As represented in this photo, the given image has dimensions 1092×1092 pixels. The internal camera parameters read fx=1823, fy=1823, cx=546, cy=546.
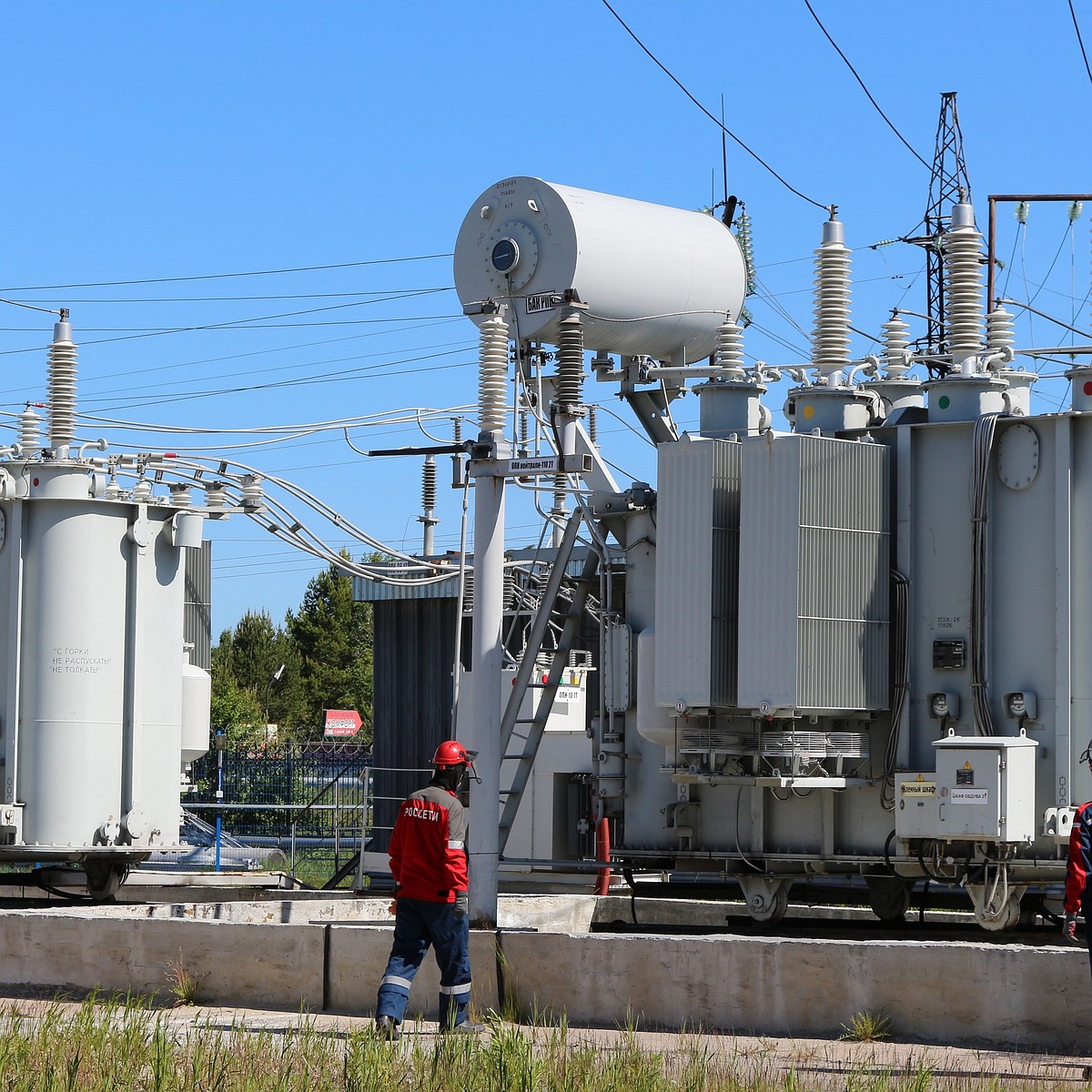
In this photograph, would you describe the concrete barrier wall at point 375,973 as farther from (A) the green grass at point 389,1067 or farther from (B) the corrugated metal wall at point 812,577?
(B) the corrugated metal wall at point 812,577

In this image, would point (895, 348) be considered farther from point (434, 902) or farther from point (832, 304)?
point (434, 902)

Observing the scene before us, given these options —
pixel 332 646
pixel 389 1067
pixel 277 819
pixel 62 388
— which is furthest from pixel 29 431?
pixel 332 646

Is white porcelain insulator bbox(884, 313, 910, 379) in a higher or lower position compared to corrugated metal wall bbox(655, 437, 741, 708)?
higher

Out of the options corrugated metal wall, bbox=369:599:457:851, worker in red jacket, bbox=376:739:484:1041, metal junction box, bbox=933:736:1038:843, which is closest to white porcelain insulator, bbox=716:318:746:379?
metal junction box, bbox=933:736:1038:843

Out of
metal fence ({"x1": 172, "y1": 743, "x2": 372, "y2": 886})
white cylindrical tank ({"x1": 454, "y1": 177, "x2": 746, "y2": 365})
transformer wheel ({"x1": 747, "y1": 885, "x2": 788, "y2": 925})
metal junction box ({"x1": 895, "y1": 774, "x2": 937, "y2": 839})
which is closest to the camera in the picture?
metal junction box ({"x1": 895, "y1": 774, "x2": 937, "y2": 839})

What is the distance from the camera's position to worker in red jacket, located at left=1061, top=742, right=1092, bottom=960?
1062 centimetres

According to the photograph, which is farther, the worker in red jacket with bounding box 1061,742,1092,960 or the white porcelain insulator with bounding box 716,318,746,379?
the white porcelain insulator with bounding box 716,318,746,379

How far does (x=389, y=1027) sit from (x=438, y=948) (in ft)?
2.44

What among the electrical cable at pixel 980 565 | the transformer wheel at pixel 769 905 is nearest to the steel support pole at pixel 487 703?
the transformer wheel at pixel 769 905

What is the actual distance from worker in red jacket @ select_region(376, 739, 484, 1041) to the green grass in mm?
1051

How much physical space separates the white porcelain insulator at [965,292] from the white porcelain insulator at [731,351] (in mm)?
2009

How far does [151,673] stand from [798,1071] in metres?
11.6

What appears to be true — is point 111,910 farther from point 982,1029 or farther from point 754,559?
point 982,1029

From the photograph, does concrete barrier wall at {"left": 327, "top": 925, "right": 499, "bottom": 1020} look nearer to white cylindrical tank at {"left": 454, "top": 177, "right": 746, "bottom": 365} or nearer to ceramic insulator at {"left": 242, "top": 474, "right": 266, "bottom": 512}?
white cylindrical tank at {"left": 454, "top": 177, "right": 746, "bottom": 365}
